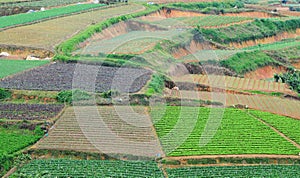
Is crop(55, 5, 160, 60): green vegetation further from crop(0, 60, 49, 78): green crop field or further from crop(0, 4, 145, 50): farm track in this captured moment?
crop(0, 60, 49, 78): green crop field

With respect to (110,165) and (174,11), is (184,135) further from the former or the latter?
(174,11)

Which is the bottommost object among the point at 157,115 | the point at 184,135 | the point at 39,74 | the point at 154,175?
the point at 154,175

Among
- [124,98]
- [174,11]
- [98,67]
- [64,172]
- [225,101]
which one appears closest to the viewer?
[64,172]

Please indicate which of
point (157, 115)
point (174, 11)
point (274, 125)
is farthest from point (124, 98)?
point (174, 11)

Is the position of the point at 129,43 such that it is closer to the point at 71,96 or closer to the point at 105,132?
the point at 71,96

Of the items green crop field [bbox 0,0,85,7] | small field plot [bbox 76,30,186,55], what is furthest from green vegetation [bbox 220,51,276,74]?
green crop field [bbox 0,0,85,7]

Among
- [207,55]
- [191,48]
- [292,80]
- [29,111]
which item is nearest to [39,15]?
[191,48]

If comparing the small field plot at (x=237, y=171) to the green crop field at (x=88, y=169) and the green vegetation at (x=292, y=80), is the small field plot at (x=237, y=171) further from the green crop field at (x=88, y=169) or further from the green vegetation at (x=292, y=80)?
the green vegetation at (x=292, y=80)
